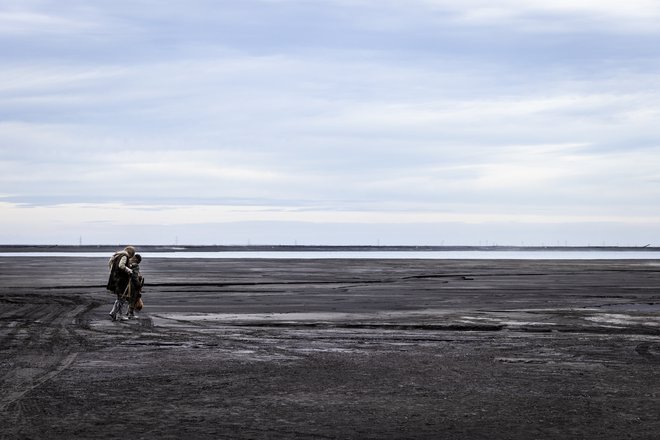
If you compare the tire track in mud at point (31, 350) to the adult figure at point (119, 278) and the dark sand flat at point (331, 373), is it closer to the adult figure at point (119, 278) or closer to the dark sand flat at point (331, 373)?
the dark sand flat at point (331, 373)

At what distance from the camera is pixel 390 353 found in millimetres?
13766

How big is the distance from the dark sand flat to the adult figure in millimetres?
482

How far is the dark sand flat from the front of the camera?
8336mm

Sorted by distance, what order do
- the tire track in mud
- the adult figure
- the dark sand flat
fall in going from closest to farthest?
the dark sand flat → the tire track in mud → the adult figure

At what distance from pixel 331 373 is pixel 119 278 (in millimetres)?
10050

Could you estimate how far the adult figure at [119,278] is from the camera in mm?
19875

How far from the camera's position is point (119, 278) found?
20.2m

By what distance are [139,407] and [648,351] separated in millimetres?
8990

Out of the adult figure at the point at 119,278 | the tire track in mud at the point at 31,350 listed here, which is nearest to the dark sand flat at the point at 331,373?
the tire track in mud at the point at 31,350

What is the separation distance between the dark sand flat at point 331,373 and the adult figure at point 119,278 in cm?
48

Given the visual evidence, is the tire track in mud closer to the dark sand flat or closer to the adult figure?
the dark sand flat

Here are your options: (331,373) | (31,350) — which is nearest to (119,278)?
(31,350)

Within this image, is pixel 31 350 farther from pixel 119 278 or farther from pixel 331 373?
pixel 119 278

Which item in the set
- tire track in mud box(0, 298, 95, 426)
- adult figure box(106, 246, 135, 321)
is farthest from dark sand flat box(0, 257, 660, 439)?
adult figure box(106, 246, 135, 321)
